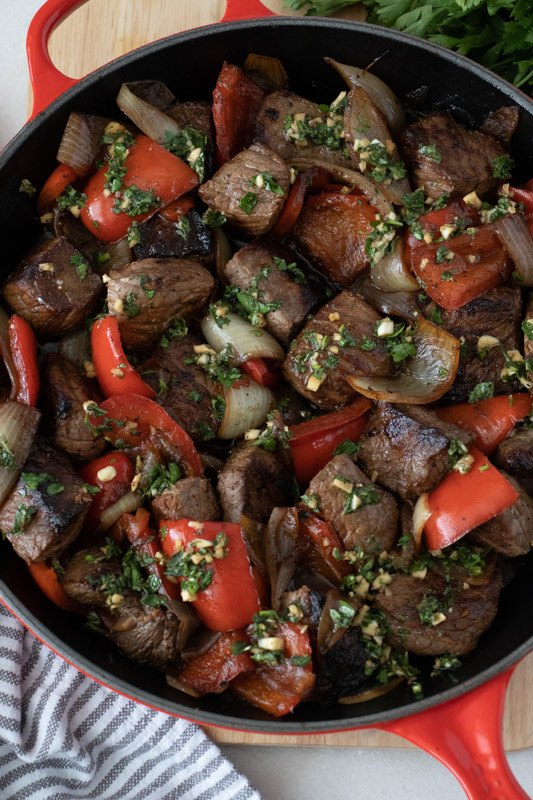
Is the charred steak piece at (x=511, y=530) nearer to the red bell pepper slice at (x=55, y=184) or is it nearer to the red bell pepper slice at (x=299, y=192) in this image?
the red bell pepper slice at (x=299, y=192)

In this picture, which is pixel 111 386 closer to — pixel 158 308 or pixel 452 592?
pixel 158 308

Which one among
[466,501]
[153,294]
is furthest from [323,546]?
[153,294]

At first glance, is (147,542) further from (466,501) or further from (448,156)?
(448,156)

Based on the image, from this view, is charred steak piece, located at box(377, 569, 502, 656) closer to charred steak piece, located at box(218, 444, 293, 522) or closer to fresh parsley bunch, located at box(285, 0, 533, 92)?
charred steak piece, located at box(218, 444, 293, 522)

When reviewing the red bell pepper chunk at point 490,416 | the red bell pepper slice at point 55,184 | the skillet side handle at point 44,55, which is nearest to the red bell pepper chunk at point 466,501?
the red bell pepper chunk at point 490,416

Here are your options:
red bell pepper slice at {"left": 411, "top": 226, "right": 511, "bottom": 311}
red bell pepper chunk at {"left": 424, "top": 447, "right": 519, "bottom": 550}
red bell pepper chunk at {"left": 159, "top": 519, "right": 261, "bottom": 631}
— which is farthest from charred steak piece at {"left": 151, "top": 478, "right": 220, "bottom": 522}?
red bell pepper slice at {"left": 411, "top": 226, "right": 511, "bottom": 311}

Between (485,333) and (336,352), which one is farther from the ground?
(336,352)
